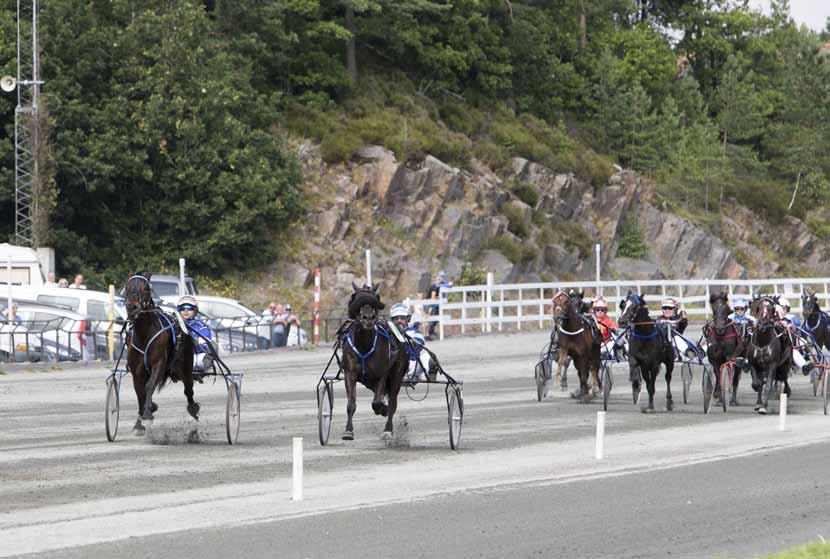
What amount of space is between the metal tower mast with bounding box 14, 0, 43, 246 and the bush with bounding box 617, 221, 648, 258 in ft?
76.7

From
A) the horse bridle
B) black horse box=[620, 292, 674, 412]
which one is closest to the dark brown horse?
black horse box=[620, 292, 674, 412]

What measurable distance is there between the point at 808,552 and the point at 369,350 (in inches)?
301

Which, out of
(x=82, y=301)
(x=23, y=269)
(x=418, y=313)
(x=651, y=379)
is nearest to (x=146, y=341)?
(x=651, y=379)

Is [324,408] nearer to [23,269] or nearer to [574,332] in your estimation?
[574,332]

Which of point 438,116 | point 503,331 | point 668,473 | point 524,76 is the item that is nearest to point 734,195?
point 524,76

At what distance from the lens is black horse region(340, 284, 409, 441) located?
17.2 metres

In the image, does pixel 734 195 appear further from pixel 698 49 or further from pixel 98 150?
pixel 98 150

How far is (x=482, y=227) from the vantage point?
50375mm

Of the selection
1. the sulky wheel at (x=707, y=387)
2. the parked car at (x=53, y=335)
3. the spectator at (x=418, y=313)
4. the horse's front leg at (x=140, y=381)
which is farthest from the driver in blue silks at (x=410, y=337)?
the spectator at (x=418, y=313)

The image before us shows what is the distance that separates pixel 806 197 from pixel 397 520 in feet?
207

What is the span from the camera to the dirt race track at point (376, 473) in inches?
447

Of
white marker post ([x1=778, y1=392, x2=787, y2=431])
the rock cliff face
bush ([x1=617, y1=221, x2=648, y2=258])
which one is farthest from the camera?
bush ([x1=617, y1=221, x2=648, y2=258])

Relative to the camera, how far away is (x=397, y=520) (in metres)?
12.2

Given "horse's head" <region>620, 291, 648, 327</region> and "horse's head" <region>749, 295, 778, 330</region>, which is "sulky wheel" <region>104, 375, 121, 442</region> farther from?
"horse's head" <region>749, 295, 778, 330</region>
